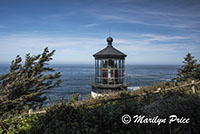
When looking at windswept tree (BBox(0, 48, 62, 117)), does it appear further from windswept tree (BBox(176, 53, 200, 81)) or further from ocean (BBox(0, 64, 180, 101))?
windswept tree (BBox(176, 53, 200, 81))

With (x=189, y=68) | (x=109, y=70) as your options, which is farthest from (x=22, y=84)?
(x=189, y=68)

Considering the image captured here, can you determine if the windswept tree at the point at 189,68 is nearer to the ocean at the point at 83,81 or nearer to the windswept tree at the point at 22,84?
the ocean at the point at 83,81

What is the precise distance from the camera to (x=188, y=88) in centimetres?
906

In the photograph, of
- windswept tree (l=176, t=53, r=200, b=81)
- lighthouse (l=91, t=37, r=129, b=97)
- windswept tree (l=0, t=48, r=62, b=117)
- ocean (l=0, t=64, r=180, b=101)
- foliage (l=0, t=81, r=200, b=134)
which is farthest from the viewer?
windswept tree (l=176, t=53, r=200, b=81)

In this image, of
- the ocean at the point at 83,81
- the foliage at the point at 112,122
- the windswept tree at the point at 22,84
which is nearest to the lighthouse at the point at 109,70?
the ocean at the point at 83,81

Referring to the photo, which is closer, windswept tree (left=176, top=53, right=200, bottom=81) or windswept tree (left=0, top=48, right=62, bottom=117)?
windswept tree (left=0, top=48, right=62, bottom=117)

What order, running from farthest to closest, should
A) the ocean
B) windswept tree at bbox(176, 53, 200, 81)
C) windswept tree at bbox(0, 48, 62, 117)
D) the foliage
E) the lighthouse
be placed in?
windswept tree at bbox(176, 53, 200, 81) → the ocean → the lighthouse → windswept tree at bbox(0, 48, 62, 117) → the foliage

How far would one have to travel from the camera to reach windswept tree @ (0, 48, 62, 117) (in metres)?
9.45

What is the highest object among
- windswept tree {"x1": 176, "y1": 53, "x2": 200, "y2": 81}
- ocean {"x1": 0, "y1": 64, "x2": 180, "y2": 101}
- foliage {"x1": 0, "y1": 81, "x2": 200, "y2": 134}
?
windswept tree {"x1": 176, "y1": 53, "x2": 200, "y2": 81}

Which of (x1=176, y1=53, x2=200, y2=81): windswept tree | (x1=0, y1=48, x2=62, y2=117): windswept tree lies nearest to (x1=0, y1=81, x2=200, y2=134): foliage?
(x1=0, y1=48, x2=62, y2=117): windswept tree

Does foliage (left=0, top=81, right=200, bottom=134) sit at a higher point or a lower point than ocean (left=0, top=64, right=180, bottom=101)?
higher

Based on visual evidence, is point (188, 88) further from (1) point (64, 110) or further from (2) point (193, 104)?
(1) point (64, 110)

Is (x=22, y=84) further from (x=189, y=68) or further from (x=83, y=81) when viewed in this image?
(x=83, y=81)

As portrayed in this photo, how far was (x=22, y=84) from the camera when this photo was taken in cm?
1005
